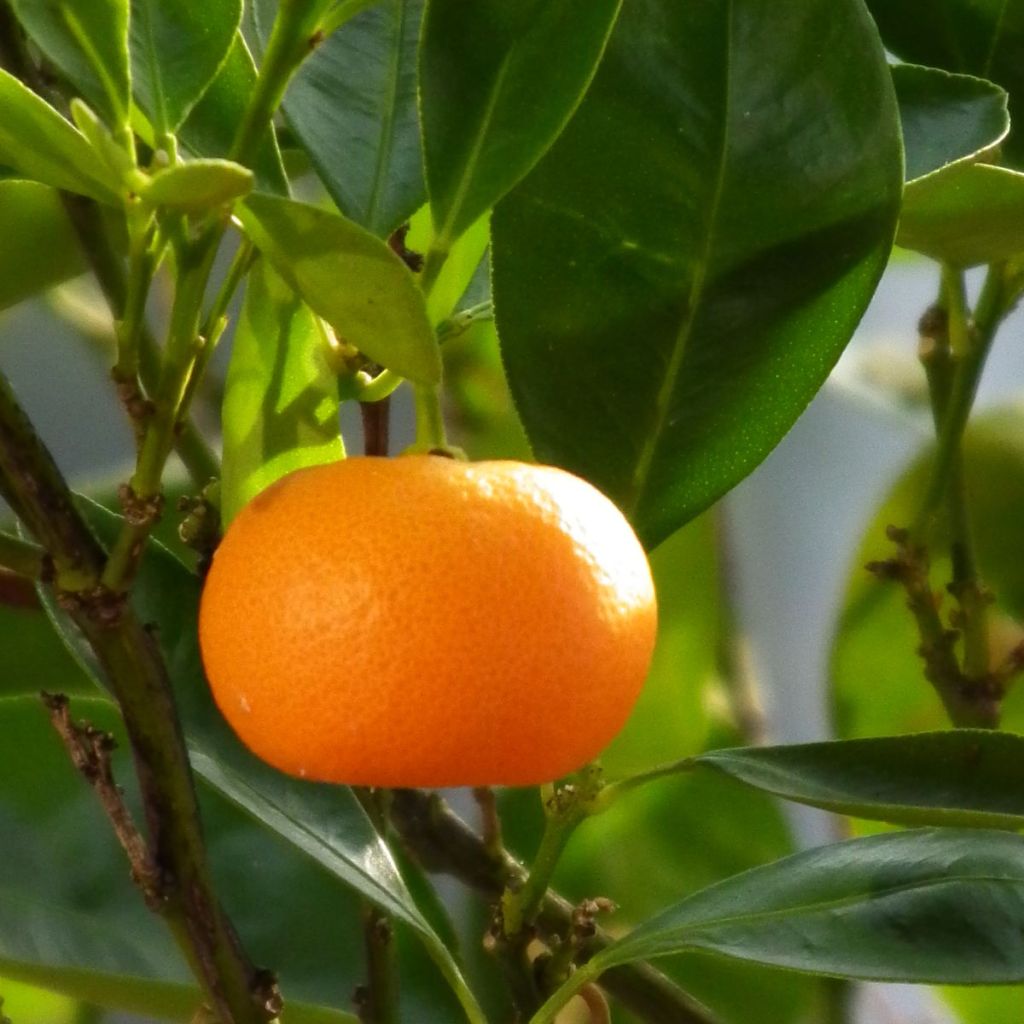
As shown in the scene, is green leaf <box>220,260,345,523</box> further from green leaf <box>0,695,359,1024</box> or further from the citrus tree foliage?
green leaf <box>0,695,359,1024</box>

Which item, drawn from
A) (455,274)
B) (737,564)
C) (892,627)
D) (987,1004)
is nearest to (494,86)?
(455,274)

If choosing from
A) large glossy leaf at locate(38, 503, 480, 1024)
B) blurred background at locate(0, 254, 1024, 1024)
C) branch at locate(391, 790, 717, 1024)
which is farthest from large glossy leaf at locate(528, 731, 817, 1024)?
large glossy leaf at locate(38, 503, 480, 1024)

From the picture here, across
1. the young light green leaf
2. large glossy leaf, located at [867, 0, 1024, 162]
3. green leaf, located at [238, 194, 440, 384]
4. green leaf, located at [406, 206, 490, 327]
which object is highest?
large glossy leaf, located at [867, 0, 1024, 162]

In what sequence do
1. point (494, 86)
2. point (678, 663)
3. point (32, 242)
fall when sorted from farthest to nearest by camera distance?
point (678, 663) < point (32, 242) < point (494, 86)

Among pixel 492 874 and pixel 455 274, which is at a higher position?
pixel 455 274

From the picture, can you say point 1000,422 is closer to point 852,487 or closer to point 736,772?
point 736,772

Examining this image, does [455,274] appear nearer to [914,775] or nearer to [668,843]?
[914,775]

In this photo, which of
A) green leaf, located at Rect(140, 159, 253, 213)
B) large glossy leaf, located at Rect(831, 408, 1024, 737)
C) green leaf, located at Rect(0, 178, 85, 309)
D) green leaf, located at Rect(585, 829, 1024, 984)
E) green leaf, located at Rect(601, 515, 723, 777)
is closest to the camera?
green leaf, located at Rect(140, 159, 253, 213)
